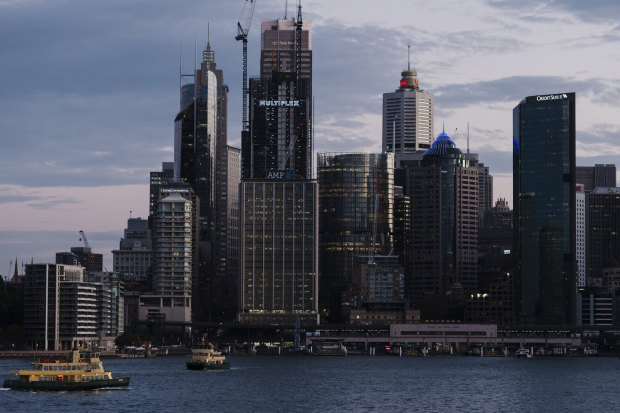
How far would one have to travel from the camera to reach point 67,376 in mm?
169250

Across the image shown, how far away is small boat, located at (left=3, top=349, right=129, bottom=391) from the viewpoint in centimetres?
16874

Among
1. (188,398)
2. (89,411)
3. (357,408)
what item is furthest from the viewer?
(188,398)

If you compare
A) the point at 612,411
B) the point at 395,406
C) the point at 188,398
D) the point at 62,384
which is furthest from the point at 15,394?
the point at 612,411

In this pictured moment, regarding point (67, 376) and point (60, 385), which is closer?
point (60, 385)

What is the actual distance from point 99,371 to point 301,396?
30.2 metres

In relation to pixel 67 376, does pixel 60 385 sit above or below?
below

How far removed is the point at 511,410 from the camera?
534 feet

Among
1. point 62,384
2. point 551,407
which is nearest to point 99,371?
point 62,384

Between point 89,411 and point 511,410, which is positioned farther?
point 511,410

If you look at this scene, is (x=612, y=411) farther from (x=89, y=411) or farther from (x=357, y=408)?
(x=89, y=411)

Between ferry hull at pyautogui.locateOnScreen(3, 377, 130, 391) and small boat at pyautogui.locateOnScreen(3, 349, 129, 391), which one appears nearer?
ferry hull at pyautogui.locateOnScreen(3, 377, 130, 391)

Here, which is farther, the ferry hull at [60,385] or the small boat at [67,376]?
the small boat at [67,376]

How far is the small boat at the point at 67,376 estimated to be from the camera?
168738 mm

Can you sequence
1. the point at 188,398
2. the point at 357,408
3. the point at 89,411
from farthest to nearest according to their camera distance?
the point at 188,398 < the point at 357,408 < the point at 89,411
